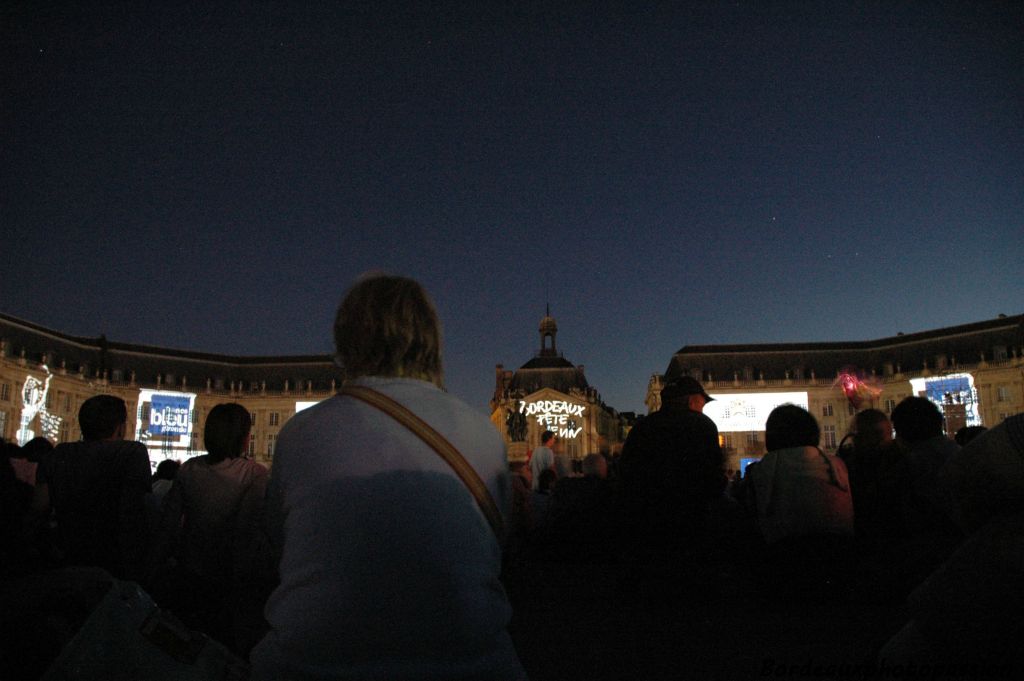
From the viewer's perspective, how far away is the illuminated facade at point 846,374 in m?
63.9

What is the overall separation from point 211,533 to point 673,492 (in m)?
3.20

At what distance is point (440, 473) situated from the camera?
211cm

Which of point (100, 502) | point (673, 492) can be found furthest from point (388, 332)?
point (673, 492)

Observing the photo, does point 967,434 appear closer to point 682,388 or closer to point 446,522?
point 682,388

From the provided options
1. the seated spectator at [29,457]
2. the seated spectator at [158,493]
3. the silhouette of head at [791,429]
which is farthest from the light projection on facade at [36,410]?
the silhouette of head at [791,429]

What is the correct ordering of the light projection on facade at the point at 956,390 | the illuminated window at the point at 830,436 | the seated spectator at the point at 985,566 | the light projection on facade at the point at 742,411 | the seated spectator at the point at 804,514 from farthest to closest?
the illuminated window at the point at 830,436 < the light projection on facade at the point at 742,411 < the light projection on facade at the point at 956,390 < the seated spectator at the point at 804,514 < the seated spectator at the point at 985,566

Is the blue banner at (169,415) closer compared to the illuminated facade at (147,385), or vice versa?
the blue banner at (169,415)

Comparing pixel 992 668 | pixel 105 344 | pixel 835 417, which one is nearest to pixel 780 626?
pixel 992 668

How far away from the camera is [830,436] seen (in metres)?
71.8

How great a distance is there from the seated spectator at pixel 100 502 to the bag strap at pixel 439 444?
2.92m

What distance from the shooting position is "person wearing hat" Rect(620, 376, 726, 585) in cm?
521

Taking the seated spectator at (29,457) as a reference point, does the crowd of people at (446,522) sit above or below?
below

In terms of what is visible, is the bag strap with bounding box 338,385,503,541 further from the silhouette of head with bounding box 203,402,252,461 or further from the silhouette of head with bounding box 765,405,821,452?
the silhouette of head with bounding box 765,405,821,452

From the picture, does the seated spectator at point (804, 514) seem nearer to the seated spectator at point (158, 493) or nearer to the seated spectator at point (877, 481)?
the seated spectator at point (877, 481)
